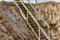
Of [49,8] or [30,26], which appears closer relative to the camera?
[30,26]

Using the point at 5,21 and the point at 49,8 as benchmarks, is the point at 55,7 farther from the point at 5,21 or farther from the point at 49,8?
the point at 5,21

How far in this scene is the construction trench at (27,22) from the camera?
47.4ft

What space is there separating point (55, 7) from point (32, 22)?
2.22m

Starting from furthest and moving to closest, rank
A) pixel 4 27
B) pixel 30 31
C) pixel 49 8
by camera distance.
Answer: pixel 49 8 < pixel 30 31 < pixel 4 27

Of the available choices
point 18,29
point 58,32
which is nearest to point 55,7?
point 58,32

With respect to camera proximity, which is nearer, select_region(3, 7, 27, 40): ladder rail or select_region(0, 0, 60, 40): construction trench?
select_region(0, 0, 60, 40): construction trench

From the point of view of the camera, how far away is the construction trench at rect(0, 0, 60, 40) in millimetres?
14453

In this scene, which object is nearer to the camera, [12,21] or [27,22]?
[12,21]

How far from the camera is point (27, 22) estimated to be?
53.4 feet

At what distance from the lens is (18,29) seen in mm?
15062

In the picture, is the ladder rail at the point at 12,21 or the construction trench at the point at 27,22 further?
the ladder rail at the point at 12,21

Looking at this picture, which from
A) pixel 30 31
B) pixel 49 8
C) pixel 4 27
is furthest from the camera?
pixel 49 8

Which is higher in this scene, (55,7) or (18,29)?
(55,7)

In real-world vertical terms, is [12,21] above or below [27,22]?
above
